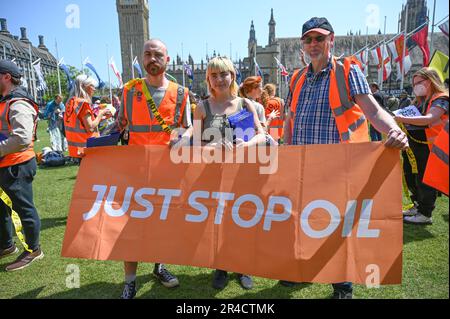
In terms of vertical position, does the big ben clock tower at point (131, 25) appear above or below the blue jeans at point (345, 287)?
above

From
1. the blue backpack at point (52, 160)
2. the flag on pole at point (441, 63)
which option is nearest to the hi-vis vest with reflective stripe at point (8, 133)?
the flag on pole at point (441, 63)

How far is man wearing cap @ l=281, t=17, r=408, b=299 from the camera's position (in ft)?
8.16

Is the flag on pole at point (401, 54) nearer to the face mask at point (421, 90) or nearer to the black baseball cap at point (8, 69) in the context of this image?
the face mask at point (421, 90)

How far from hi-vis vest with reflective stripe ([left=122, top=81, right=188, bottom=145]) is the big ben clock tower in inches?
2973

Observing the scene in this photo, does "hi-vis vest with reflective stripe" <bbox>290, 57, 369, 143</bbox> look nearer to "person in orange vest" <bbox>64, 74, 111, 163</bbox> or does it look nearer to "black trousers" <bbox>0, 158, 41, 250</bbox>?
"black trousers" <bbox>0, 158, 41, 250</bbox>

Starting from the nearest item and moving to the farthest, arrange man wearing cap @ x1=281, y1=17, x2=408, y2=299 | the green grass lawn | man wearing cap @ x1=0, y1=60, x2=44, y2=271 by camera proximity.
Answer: man wearing cap @ x1=281, y1=17, x2=408, y2=299 < the green grass lawn < man wearing cap @ x1=0, y1=60, x2=44, y2=271

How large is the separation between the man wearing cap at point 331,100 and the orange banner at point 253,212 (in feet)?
0.83

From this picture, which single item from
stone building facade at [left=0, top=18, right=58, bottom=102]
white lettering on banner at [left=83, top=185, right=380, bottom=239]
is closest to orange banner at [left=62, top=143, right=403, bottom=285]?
white lettering on banner at [left=83, top=185, right=380, bottom=239]

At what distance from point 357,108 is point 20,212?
403cm

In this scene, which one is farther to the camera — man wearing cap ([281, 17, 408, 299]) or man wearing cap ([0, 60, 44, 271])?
man wearing cap ([0, 60, 44, 271])

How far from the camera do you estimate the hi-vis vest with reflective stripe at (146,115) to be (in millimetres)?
3068

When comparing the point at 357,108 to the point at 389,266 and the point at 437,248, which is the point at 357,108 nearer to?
the point at 389,266

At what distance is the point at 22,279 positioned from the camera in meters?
3.57

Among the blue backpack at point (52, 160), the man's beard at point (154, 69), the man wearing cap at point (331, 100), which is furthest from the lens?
the blue backpack at point (52, 160)
